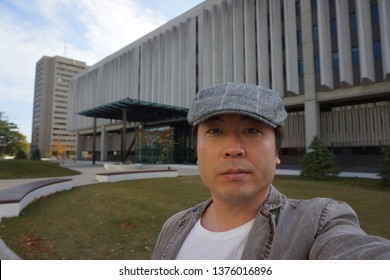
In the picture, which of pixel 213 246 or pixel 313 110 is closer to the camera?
pixel 213 246

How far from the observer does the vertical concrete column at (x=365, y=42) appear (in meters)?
20.2

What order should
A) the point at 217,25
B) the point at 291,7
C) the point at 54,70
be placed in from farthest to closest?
1. the point at 54,70
2. the point at 217,25
3. the point at 291,7

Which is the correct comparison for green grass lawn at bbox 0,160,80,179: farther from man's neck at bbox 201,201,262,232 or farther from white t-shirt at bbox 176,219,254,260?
man's neck at bbox 201,201,262,232

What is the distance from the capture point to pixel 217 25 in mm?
30297

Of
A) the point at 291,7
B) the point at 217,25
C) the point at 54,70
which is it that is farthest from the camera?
the point at 54,70

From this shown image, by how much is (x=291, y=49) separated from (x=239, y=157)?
2688cm

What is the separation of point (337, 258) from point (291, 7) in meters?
29.5

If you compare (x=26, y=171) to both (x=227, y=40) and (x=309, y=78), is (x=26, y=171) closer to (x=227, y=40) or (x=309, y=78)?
(x=227, y=40)

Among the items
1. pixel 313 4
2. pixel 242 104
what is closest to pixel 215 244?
pixel 242 104

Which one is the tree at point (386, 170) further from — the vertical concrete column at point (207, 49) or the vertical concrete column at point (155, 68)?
the vertical concrete column at point (155, 68)

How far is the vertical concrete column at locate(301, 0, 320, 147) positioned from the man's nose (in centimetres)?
2479

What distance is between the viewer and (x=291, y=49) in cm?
2438

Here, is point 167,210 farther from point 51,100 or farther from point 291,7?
point 51,100

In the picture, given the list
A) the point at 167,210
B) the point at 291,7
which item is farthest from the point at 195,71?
the point at 167,210
